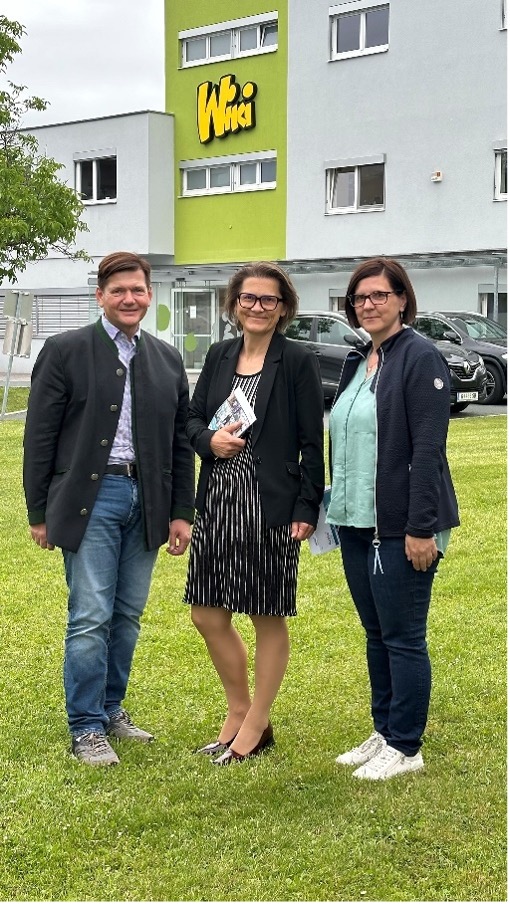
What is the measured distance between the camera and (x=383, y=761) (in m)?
4.74

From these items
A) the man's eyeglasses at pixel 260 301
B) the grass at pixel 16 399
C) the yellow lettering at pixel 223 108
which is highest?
the yellow lettering at pixel 223 108

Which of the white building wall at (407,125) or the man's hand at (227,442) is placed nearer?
the man's hand at (227,442)

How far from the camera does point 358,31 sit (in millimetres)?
31516

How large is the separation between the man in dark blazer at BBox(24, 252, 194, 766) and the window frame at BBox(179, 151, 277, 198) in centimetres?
2990

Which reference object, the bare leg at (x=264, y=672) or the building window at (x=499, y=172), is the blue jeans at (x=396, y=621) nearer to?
the bare leg at (x=264, y=672)

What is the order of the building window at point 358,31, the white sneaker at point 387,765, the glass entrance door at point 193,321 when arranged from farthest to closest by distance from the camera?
1. the glass entrance door at point 193,321
2. the building window at point 358,31
3. the white sneaker at point 387,765

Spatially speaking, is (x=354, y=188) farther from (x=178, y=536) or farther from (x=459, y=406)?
(x=178, y=536)

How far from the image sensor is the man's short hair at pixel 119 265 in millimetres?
4898

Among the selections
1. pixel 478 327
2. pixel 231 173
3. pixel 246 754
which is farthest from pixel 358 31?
pixel 246 754

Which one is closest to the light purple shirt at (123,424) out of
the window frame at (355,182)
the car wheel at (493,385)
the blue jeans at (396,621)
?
the blue jeans at (396,621)

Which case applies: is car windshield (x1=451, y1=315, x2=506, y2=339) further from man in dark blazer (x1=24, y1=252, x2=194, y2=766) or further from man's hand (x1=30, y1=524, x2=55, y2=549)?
man's hand (x1=30, y1=524, x2=55, y2=549)

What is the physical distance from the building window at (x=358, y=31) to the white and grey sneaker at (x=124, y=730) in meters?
28.0

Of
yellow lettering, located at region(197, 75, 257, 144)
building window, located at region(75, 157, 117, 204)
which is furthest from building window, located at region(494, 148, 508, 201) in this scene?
building window, located at region(75, 157, 117, 204)

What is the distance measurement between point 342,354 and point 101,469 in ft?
56.0
